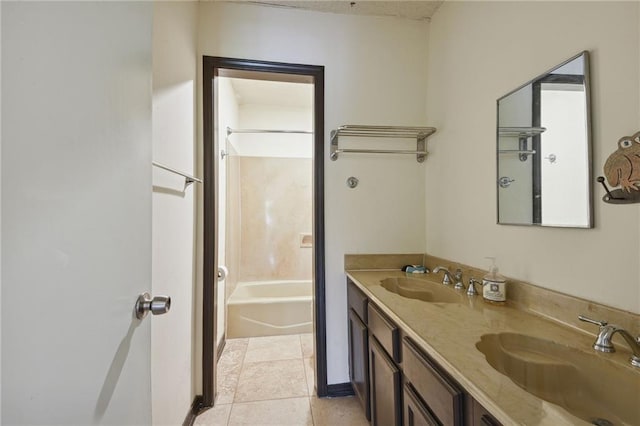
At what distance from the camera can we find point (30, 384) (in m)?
0.38

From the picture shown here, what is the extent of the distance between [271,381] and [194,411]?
523mm

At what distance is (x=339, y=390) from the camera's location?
178cm

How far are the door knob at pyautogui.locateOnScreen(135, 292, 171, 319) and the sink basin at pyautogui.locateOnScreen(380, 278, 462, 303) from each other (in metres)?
1.16

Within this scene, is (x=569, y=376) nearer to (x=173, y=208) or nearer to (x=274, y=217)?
(x=173, y=208)

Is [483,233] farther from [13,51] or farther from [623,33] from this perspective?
[13,51]

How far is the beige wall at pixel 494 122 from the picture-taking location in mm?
784

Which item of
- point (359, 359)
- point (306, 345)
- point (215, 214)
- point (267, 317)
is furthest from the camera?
point (267, 317)

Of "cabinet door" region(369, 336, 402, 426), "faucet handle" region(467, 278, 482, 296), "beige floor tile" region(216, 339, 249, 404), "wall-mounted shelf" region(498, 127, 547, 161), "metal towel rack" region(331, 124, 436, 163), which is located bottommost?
"beige floor tile" region(216, 339, 249, 404)

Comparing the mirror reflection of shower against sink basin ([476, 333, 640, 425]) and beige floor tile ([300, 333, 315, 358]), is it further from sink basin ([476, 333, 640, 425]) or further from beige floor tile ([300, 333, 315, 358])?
sink basin ([476, 333, 640, 425])

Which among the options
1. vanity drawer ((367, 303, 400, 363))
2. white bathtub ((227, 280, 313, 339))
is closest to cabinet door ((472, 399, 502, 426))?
vanity drawer ((367, 303, 400, 363))

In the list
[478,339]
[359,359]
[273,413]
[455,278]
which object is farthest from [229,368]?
[478,339]

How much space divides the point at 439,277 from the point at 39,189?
174 cm

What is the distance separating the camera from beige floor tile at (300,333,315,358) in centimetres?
235

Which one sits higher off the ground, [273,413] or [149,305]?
[149,305]
